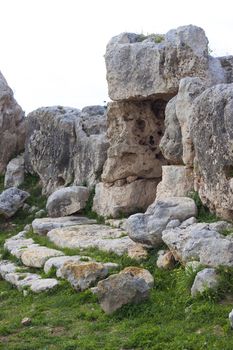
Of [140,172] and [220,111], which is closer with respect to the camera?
[220,111]

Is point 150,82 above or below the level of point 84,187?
above

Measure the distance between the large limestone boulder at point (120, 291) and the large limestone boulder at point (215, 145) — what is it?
3.57 m

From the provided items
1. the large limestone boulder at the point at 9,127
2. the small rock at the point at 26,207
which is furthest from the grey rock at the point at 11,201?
the large limestone boulder at the point at 9,127

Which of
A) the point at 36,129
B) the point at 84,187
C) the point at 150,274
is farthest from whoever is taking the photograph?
the point at 36,129

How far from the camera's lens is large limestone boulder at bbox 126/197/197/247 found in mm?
13242

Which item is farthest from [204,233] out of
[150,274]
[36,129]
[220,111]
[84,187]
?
[36,129]

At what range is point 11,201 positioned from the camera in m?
21.8

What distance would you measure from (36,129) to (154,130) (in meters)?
6.99

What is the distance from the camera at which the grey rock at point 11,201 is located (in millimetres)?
21392

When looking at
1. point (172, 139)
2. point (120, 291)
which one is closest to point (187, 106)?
point (172, 139)

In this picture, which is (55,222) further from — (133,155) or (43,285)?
(43,285)

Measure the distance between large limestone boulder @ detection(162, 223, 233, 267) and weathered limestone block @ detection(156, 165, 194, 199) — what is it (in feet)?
9.67

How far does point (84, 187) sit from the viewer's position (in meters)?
20.8

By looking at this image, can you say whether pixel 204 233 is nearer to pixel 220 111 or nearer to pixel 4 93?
pixel 220 111
